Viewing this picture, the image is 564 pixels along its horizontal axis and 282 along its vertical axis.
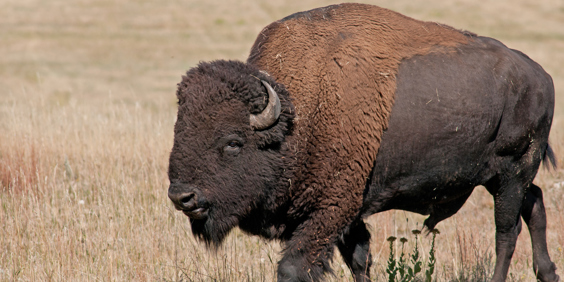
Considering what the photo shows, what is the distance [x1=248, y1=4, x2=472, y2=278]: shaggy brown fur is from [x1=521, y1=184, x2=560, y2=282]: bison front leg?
2355mm

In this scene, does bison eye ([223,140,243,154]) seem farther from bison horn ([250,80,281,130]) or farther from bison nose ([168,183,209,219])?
bison nose ([168,183,209,219])

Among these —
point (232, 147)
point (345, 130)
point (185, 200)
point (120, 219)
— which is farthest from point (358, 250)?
point (120, 219)

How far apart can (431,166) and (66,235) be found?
3.81m

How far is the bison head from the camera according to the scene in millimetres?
3621

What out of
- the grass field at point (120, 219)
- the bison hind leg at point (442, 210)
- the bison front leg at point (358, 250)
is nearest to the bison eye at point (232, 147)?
the grass field at point (120, 219)

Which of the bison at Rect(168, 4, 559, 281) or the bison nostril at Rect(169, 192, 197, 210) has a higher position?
the bison at Rect(168, 4, 559, 281)

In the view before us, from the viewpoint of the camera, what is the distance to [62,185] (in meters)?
7.12

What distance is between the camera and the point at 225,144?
369 cm

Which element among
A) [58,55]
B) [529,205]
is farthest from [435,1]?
[529,205]

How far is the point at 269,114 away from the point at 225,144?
0.38 metres

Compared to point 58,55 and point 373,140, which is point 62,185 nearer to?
point 373,140

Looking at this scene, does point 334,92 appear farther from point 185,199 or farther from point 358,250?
point 358,250

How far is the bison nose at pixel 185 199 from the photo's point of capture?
11.6 ft

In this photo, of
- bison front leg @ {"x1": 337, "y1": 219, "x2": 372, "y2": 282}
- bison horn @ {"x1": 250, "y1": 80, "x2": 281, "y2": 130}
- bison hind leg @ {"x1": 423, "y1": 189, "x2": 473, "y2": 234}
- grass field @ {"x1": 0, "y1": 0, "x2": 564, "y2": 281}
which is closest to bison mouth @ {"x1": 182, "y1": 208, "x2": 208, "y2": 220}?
bison horn @ {"x1": 250, "y1": 80, "x2": 281, "y2": 130}
